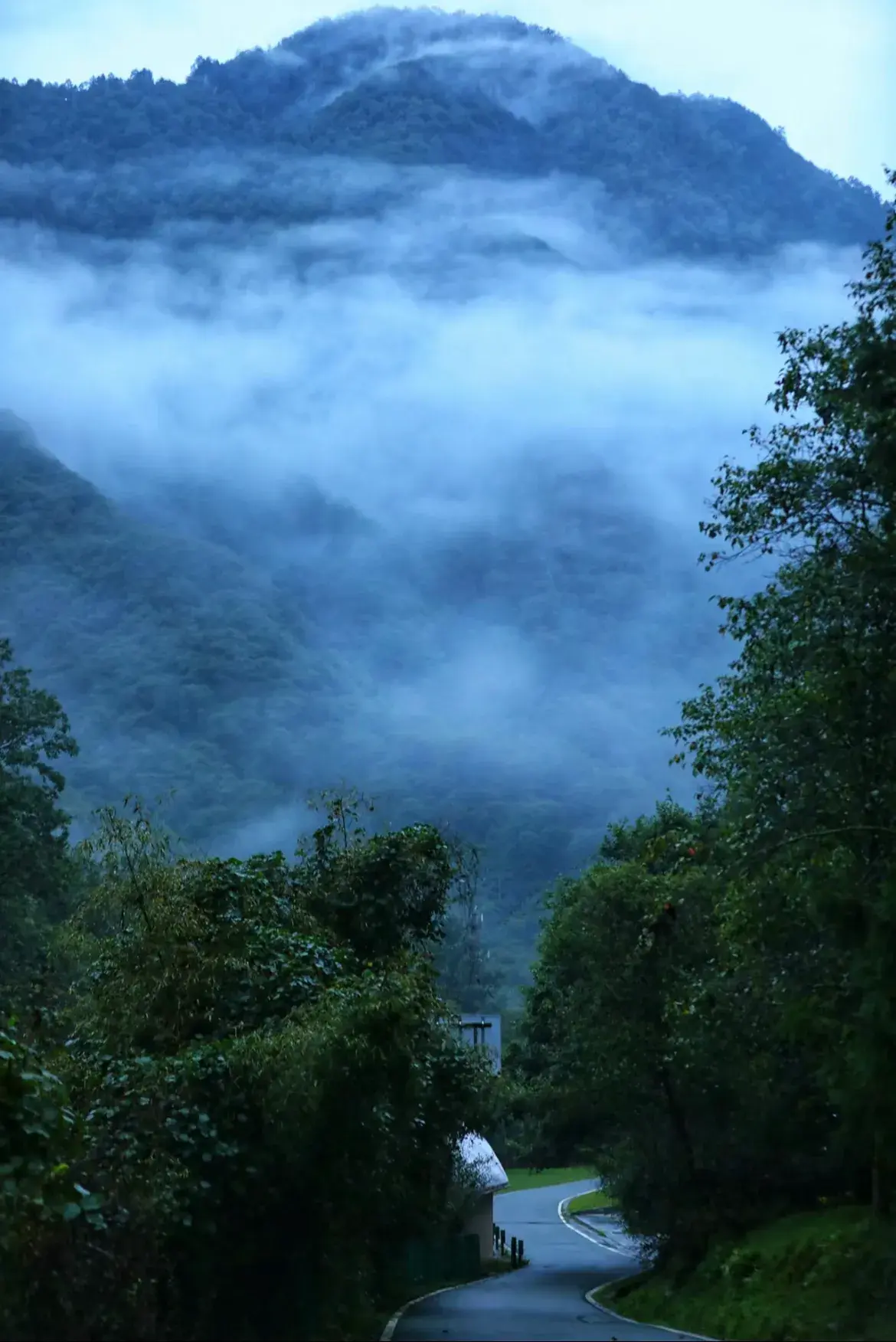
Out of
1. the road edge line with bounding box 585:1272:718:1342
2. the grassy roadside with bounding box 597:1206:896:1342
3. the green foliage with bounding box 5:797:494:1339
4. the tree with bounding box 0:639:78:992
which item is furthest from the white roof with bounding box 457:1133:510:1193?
the green foliage with bounding box 5:797:494:1339

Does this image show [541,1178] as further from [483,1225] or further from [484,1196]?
[484,1196]

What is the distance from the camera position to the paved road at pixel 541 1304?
71.2ft

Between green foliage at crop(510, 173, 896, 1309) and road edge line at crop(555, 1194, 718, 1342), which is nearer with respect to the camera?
green foliage at crop(510, 173, 896, 1309)

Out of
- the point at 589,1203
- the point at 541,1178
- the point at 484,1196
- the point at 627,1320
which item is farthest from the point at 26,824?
the point at 541,1178

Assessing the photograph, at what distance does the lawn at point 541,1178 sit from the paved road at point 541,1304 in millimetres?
36429

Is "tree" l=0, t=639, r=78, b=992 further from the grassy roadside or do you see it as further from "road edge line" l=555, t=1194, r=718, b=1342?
the grassy roadside

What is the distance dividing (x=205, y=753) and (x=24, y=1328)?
594 ft

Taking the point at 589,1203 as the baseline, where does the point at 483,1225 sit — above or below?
below

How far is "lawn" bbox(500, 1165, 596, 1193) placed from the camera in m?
107

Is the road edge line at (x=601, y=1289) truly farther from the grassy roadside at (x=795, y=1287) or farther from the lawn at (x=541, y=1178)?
the lawn at (x=541, y=1178)

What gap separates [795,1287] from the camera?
22078 millimetres

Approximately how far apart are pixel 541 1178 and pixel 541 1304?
286 ft

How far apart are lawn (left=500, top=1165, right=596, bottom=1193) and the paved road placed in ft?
120

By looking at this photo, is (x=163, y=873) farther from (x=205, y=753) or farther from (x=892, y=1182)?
(x=205, y=753)
